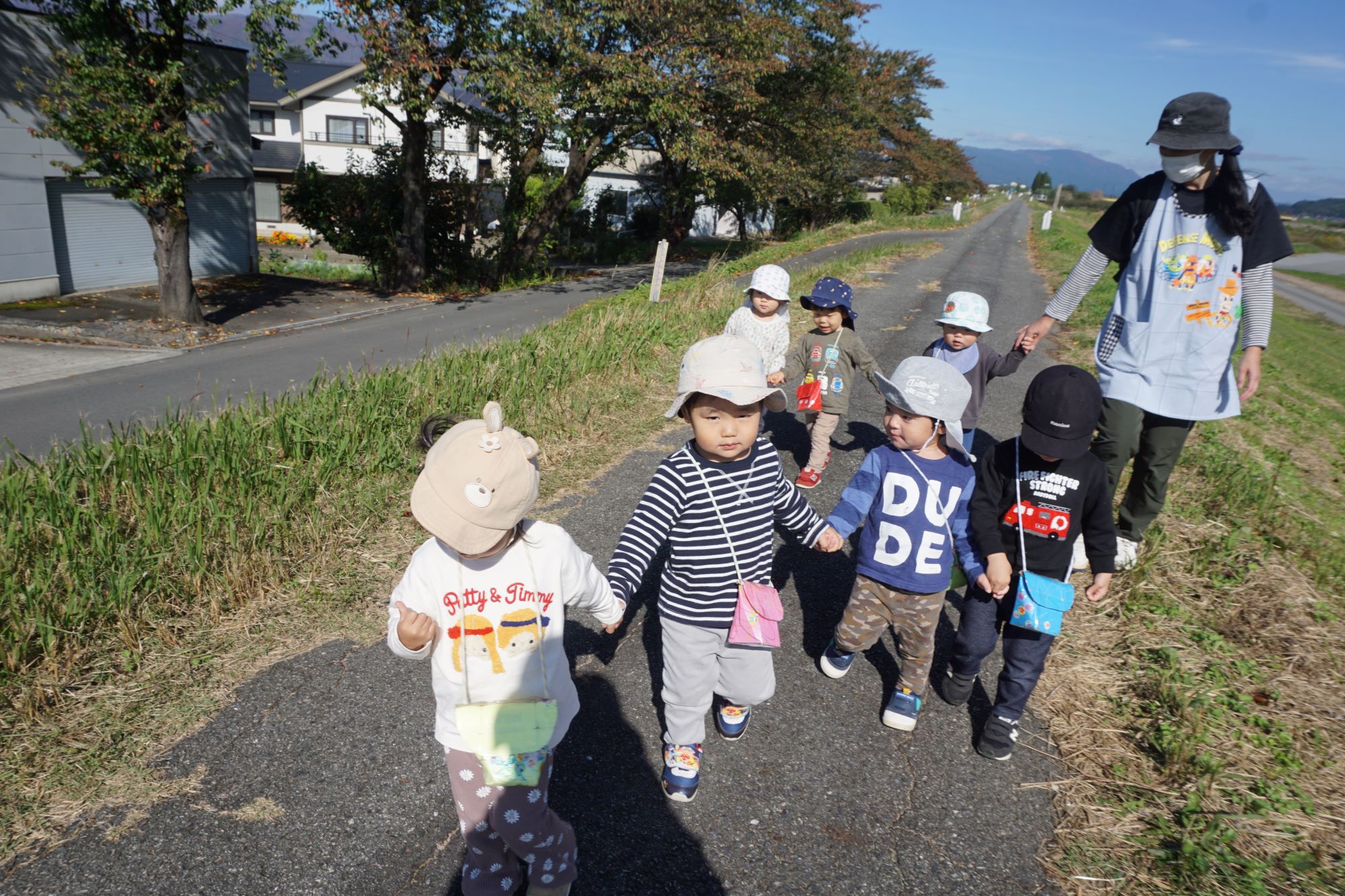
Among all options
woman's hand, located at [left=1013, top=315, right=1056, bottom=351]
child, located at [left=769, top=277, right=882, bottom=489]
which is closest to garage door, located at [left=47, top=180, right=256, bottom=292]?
child, located at [left=769, top=277, right=882, bottom=489]

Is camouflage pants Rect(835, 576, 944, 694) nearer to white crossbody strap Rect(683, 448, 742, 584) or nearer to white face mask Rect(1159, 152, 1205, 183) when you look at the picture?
white crossbody strap Rect(683, 448, 742, 584)

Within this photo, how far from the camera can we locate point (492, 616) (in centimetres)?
200

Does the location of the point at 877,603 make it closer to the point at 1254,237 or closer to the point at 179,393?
the point at 1254,237

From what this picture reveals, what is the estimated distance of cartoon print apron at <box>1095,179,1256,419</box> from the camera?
11.4 ft

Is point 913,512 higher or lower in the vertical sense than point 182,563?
higher

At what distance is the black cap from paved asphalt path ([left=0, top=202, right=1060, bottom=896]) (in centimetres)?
126

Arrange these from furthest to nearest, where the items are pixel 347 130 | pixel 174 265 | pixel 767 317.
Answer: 1. pixel 347 130
2. pixel 174 265
3. pixel 767 317

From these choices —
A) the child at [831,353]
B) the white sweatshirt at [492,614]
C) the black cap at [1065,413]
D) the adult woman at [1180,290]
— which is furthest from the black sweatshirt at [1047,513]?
the child at [831,353]

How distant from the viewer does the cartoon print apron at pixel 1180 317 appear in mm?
3484

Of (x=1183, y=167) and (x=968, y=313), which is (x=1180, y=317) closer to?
(x=1183, y=167)

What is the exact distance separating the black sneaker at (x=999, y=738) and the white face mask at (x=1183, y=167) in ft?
8.19

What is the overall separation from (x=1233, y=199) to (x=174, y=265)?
16.0m

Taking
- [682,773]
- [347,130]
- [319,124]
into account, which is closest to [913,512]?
[682,773]

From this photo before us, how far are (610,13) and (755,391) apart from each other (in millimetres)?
16749
